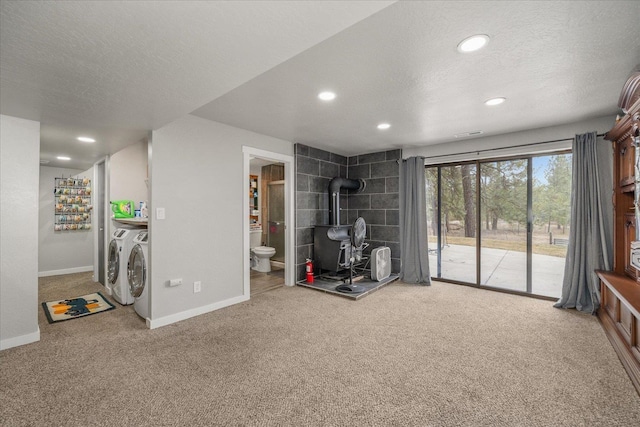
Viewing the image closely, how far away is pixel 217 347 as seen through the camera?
7.97 ft

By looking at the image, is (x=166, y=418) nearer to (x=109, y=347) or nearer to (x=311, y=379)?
(x=311, y=379)

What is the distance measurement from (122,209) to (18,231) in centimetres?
142

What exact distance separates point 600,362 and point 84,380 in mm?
3826

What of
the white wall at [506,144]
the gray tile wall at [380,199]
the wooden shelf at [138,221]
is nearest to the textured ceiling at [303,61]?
the white wall at [506,144]

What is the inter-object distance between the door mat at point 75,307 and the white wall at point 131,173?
4.21ft

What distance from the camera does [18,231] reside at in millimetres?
2553

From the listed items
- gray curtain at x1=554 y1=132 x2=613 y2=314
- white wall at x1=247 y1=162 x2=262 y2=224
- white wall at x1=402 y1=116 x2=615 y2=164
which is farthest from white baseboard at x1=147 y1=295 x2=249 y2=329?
gray curtain at x1=554 y1=132 x2=613 y2=314

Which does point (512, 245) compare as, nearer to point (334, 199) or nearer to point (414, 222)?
point (414, 222)

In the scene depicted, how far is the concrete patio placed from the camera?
3.78m

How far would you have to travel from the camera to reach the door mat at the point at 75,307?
10.3ft

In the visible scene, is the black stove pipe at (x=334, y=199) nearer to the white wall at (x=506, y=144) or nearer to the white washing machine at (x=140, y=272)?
the white wall at (x=506, y=144)

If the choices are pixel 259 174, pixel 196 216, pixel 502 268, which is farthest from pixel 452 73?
pixel 259 174

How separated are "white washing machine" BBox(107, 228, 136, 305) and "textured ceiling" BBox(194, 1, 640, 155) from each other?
6.06 feet

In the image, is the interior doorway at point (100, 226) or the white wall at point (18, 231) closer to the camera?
the white wall at point (18, 231)
